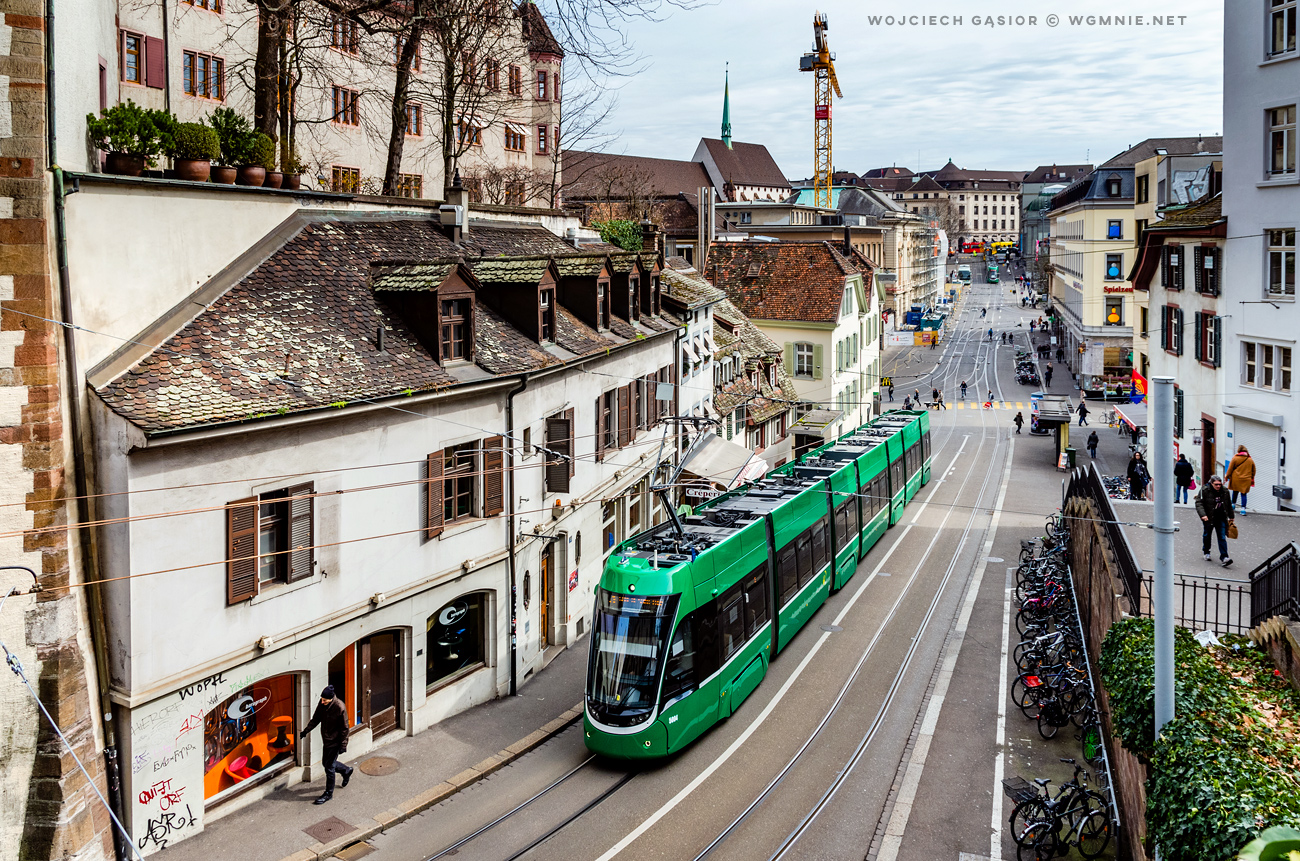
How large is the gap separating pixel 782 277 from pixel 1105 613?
3645 centimetres

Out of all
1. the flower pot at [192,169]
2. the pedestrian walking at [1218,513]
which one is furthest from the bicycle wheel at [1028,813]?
the flower pot at [192,169]

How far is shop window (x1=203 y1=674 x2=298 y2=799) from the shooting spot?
15.5m

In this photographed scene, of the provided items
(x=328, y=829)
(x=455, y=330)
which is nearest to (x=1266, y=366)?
(x=455, y=330)

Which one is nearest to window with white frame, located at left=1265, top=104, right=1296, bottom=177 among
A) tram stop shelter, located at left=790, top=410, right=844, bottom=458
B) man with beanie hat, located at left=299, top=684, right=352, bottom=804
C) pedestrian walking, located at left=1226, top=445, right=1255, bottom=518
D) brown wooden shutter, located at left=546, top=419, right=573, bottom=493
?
pedestrian walking, located at left=1226, top=445, right=1255, bottom=518

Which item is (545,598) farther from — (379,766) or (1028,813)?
(1028,813)

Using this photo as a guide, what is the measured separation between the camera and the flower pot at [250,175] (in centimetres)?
1852

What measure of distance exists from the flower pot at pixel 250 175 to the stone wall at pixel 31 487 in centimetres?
494

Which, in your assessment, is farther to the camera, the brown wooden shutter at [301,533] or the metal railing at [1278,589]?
the brown wooden shutter at [301,533]

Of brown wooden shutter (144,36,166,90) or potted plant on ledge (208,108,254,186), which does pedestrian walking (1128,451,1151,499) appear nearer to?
potted plant on ledge (208,108,254,186)

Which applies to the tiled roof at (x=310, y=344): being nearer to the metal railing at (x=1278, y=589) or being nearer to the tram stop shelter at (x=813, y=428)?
the metal railing at (x=1278, y=589)

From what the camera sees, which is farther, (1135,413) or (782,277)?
(782,277)

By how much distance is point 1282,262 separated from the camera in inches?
1107

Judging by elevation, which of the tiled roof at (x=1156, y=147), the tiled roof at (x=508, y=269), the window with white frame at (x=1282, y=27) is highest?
the tiled roof at (x=1156, y=147)

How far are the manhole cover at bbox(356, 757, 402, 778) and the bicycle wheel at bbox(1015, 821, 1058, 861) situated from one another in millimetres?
9906
